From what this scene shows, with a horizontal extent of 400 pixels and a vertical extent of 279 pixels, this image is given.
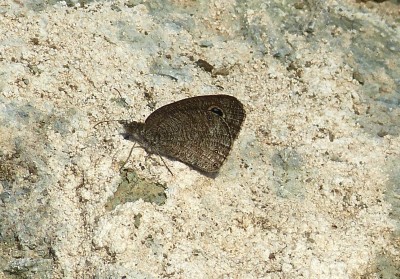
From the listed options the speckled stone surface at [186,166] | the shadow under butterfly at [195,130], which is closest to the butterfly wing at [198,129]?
the shadow under butterfly at [195,130]

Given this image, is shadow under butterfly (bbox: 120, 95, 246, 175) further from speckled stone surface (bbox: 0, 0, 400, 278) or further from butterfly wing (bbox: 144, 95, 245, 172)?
speckled stone surface (bbox: 0, 0, 400, 278)

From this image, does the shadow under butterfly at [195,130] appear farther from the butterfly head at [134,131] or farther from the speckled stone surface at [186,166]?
the speckled stone surface at [186,166]

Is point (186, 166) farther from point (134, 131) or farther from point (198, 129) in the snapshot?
point (134, 131)

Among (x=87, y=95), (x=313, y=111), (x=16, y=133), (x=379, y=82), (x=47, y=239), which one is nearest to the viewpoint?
(x=47, y=239)

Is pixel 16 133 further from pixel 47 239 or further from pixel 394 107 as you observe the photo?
pixel 394 107

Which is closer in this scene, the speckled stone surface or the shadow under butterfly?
the speckled stone surface

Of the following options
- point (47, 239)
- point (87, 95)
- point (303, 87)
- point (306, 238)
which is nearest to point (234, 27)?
point (303, 87)

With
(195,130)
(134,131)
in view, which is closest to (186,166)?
(195,130)

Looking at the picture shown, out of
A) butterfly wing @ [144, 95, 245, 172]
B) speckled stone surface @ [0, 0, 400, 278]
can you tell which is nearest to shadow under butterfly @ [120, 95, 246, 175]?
butterfly wing @ [144, 95, 245, 172]
